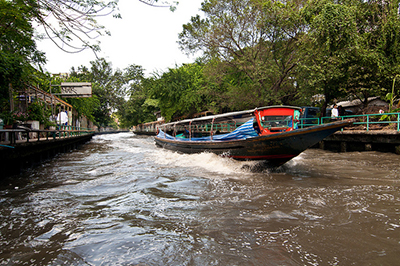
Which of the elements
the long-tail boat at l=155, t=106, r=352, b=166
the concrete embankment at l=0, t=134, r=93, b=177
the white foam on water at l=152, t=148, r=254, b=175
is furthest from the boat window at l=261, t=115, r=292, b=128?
the concrete embankment at l=0, t=134, r=93, b=177

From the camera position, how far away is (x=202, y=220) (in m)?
3.53

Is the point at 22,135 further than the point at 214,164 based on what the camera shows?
Yes

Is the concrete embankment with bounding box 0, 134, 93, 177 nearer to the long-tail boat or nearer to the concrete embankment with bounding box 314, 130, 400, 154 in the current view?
the long-tail boat

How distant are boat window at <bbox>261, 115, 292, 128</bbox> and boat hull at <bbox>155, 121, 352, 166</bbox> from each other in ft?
3.75

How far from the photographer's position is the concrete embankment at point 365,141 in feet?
31.1

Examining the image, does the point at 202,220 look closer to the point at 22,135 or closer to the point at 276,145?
the point at 276,145

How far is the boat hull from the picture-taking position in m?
5.78

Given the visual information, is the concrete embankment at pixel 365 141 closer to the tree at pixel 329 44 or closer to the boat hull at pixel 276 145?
the tree at pixel 329 44

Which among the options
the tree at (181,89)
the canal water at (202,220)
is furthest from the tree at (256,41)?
the canal water at (202,220)

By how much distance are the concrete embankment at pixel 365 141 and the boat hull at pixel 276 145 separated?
5869mm

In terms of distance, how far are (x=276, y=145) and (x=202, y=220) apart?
12.2 feet

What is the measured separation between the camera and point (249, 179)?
6.14m

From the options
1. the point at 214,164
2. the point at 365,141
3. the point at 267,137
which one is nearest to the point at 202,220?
the point at 267,137

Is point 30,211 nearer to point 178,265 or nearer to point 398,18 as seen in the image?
point 178,265
